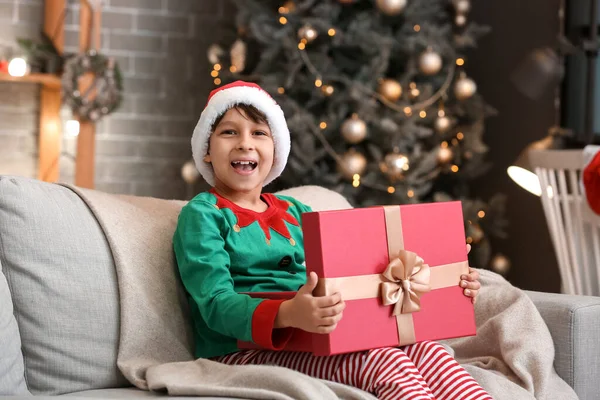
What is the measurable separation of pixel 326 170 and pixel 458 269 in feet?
6.83

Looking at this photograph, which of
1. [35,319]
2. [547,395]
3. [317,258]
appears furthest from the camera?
[547,395]

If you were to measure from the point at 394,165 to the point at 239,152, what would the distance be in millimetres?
1983

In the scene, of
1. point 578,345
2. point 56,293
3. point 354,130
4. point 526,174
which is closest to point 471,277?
point 578,345

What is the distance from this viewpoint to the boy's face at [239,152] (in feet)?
6.52

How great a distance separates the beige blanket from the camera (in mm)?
1610

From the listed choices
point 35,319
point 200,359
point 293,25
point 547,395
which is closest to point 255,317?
point 200,359

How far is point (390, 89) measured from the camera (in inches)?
153

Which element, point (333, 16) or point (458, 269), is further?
point (333, 16)

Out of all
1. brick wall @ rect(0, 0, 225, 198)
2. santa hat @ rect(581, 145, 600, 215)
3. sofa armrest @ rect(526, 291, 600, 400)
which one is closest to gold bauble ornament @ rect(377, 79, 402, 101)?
brick wall @ rect(0, 0, 225, 198)

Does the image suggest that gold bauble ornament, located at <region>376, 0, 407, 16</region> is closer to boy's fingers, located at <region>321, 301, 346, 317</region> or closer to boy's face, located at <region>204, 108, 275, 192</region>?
boy's face, located at <region>204, 108, 275, 192</region>

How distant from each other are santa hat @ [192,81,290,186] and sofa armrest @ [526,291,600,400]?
785mm

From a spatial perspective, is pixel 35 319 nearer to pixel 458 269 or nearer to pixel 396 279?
pixel 396 279

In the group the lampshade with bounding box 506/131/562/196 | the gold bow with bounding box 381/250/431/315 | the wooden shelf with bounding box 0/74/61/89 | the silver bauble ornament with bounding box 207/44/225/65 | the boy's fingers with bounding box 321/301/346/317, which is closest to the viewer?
the boy's fingers with bounding box 321/301/346/317

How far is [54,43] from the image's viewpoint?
4.58 meters
